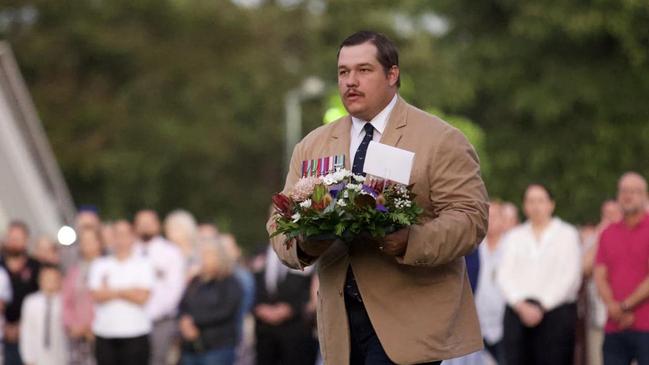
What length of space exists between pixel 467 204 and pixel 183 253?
11.9m

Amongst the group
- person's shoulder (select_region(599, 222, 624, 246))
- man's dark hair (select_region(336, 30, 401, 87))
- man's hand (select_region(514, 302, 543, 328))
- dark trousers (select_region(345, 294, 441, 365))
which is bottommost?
man's hand (select_region(514, 302, 543, 328))

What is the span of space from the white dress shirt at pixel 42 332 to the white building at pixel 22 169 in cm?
648

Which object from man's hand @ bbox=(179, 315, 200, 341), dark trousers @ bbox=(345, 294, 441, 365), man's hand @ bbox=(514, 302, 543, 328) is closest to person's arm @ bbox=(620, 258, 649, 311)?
man's hand @ bbox=(514, 302, 543, 328)

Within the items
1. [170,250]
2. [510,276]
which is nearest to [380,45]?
[510,276]

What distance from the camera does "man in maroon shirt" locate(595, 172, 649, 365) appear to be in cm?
1113

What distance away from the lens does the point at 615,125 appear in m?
40.8

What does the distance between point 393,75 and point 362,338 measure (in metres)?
1.15

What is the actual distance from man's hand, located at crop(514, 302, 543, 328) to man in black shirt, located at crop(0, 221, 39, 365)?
19.7ft

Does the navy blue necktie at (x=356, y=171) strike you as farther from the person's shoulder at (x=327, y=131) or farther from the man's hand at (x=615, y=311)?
the man's hand at (x=615, y=311)

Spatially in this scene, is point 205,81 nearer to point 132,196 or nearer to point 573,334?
point 132,196

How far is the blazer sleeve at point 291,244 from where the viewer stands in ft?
20.9

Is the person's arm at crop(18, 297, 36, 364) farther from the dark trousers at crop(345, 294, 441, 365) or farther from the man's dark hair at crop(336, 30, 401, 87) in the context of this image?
the man's dark hair at crop(336, 30, 401, 87)

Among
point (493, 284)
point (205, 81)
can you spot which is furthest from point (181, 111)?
point (493, 284)

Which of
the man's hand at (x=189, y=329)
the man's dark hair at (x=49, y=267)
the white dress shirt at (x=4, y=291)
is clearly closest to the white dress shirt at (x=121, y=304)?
the man's hand at (x=189, y=329)
